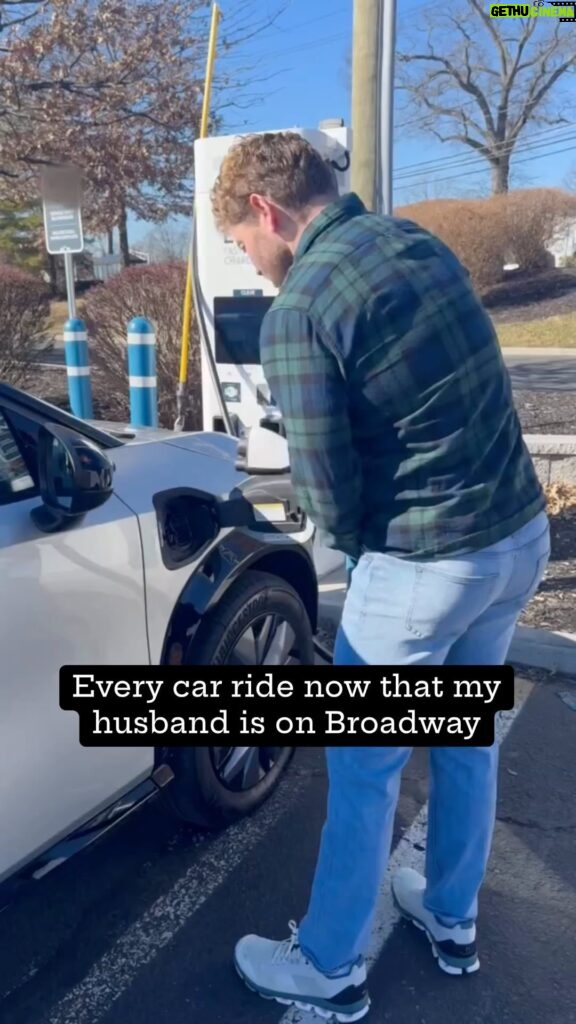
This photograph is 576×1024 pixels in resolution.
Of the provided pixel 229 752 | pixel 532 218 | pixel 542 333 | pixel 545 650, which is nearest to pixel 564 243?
pixel 532 218

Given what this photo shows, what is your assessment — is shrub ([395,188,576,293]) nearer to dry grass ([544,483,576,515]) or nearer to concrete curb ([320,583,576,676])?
dry grass ([544,483,576,515])

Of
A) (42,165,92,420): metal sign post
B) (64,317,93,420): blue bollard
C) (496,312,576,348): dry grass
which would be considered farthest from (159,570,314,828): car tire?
(496,312,576,348): dry grass

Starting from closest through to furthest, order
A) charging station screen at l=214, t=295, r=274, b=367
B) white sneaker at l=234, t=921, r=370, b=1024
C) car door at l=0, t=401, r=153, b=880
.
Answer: car door at l=0, t=401, r=153, b=880
white sneaker at l=234, t=921, r=370, b=1024
charging station screen at l=214, t=295, r=274, b=367

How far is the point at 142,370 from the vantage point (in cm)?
591

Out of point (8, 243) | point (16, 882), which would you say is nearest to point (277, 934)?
point (16, 882)

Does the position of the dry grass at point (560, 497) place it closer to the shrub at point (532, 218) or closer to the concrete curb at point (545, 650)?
the concrete curb at point (545, 650)

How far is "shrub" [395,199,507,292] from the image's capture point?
2564 centimetres

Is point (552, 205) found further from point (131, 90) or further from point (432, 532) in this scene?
point (432, 532)

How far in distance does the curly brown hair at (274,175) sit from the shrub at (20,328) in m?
7.52

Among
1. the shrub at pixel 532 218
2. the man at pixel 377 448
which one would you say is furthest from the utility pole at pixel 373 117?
the shrub at pixel 532 218

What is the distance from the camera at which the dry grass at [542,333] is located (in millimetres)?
19797

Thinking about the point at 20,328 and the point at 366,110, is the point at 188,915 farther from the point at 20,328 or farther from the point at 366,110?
the point at 20,328

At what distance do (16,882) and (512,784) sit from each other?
1844 mm

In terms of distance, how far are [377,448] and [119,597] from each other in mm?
844
